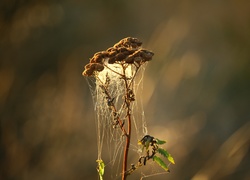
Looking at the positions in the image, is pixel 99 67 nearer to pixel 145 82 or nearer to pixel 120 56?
pixel 120 56

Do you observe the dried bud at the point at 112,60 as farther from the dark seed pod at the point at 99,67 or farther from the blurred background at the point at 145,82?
the blurred background at the point at 145,82

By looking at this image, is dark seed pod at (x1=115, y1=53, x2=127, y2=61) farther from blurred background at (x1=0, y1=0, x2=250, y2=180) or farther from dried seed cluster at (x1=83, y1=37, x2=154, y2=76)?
blurred background at (x1=0, y1=0, x2=250, y2=180)

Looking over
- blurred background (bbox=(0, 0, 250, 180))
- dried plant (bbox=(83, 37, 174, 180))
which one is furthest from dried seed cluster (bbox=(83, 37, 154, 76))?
blurred background (bbox=(0, 0, 250, 180))

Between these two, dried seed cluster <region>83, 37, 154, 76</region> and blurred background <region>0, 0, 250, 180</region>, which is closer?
dried seed cluster <region>83, 37, 154, 76</region>

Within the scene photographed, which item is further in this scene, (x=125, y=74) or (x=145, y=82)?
(x=145, y=82)

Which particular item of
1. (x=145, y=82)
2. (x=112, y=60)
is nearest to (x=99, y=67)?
(x=112, y=60)

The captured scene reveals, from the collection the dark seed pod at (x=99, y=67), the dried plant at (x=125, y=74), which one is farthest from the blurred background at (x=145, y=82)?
the dark seed pod at (x=99, y=67)
